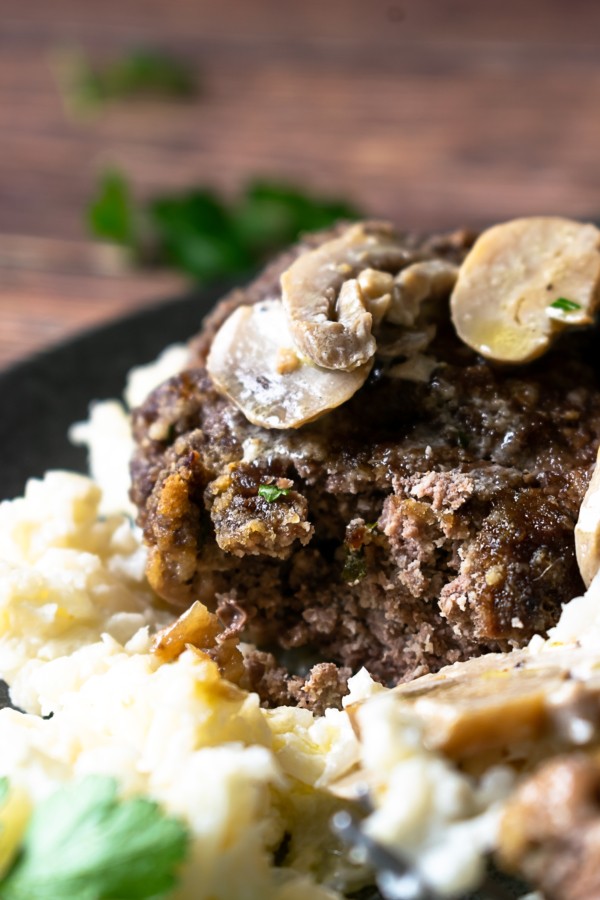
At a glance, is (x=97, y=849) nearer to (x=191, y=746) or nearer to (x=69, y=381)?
(x=191, y=746)

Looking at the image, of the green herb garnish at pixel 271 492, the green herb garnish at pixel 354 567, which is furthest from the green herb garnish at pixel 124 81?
the green herb garnish at pixel 354 567

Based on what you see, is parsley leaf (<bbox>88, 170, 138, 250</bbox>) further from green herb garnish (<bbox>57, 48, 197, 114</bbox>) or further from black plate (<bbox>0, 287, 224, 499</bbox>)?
green herb garnish (<bbox>57, 48, 197, 114</bbox>)

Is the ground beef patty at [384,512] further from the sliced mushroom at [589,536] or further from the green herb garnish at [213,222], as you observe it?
the green herb garnish at [213,222]

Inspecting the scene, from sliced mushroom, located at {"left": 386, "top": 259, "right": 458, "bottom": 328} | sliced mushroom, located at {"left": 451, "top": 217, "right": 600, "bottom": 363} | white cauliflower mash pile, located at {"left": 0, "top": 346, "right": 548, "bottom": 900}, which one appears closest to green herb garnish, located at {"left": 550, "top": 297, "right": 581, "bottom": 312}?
sliced mushroom, located at {"left": 451, "top": 217, "right": 600, "bottom": 363}

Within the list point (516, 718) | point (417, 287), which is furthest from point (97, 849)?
point (417, 287)

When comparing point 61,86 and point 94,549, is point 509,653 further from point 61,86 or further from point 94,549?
point 61,86
